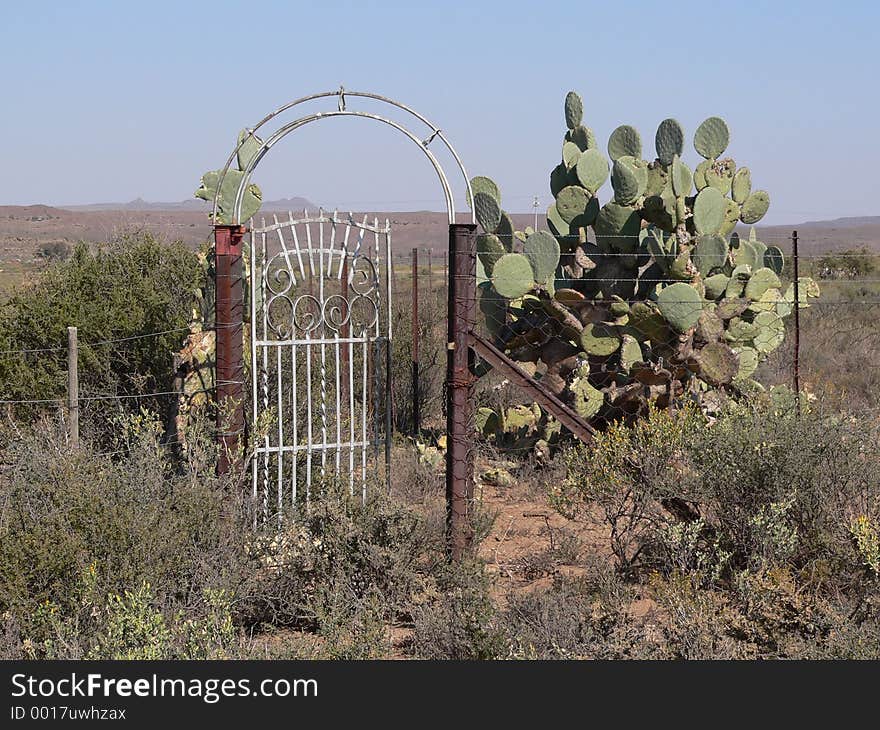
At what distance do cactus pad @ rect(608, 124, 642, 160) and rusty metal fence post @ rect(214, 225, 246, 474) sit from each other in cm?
535

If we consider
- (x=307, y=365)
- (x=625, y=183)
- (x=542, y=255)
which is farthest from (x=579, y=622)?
(x=625, y=183)

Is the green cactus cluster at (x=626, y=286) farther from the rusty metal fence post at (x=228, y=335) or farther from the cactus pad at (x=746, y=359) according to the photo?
the rusty metal fence post at (x=228, y=335)

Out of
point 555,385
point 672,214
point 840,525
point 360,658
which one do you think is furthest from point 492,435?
point 360,658

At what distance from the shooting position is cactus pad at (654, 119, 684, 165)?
33.7 ft

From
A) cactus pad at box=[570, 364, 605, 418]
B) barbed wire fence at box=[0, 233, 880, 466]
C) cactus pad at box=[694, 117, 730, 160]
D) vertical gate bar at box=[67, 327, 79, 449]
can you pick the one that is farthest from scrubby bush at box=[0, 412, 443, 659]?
cactus pad at box=[694, 117, 730, 160]

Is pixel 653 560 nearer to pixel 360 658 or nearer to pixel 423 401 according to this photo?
pixel 360 658

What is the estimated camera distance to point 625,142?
10.6 metres

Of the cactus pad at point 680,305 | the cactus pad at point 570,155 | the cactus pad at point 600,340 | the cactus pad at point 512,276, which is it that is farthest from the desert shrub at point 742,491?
the cactus pad at point 570,155

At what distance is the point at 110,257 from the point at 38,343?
144 centimetres

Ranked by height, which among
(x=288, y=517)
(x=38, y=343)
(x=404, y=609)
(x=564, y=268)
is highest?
(x=564, y=268)

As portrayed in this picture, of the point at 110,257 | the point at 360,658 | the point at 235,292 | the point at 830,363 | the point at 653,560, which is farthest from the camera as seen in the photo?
the point at 830,363

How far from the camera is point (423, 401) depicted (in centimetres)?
1124

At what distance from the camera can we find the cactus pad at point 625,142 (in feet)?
34.4

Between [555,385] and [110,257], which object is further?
[110,257]
